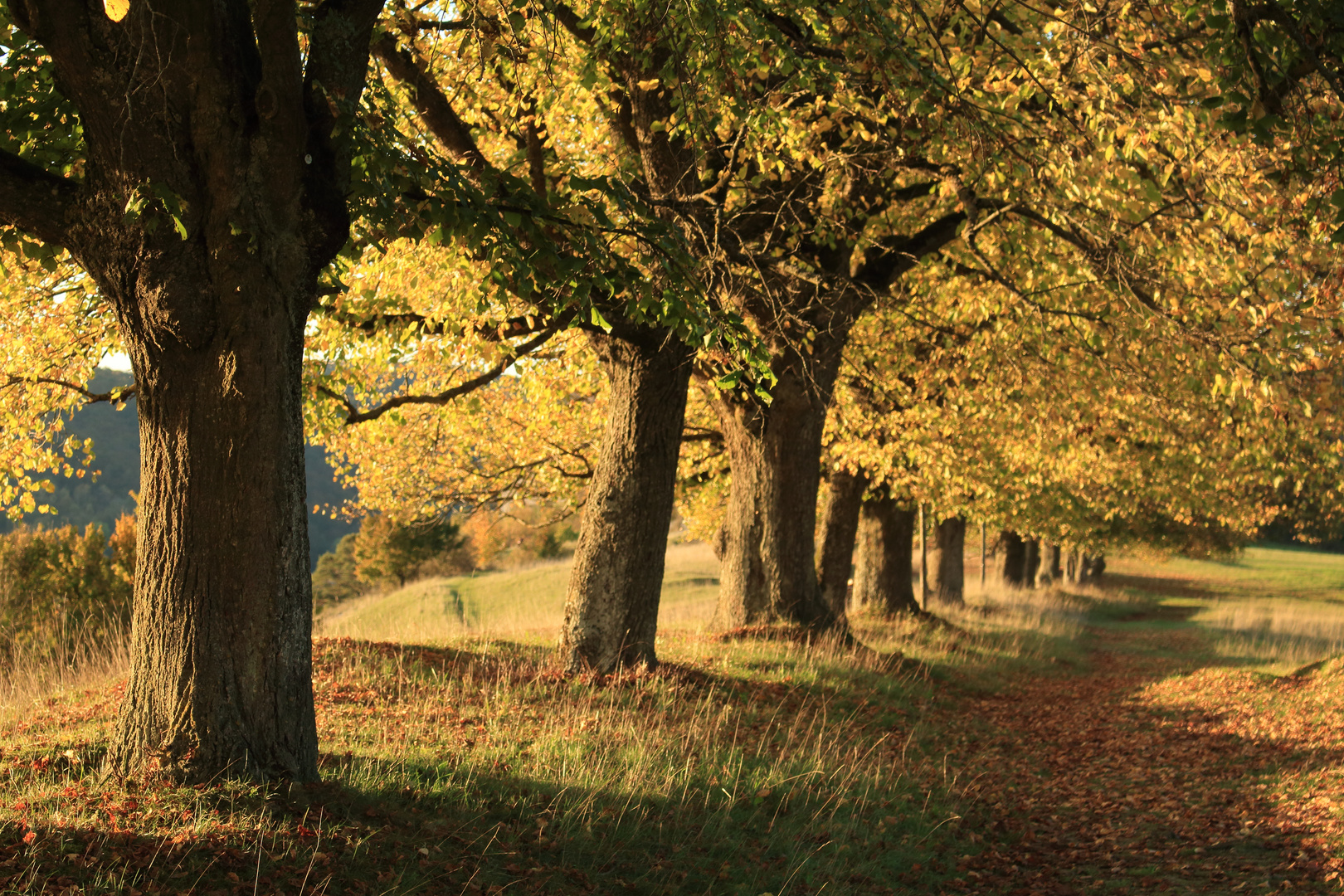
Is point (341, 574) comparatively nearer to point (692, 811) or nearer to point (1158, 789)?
point (1158, 789)

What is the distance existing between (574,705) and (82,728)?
140 inches

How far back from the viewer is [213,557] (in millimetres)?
4879

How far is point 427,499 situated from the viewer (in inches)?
719

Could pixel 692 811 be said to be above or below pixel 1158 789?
above

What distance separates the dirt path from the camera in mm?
6336

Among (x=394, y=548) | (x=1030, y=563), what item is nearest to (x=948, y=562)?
(x=1030, y=563)

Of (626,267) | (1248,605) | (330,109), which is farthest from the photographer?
(1248,605)

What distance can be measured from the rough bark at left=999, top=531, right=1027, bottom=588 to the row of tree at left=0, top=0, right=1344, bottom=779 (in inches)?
697

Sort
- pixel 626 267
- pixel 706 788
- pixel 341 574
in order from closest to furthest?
1. pixel 626 267
2. pixel 706 788
3. pixel 341 574

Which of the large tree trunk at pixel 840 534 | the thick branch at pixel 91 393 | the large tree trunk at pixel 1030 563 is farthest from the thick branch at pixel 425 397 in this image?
the large tree trunk at pixel 1030 563

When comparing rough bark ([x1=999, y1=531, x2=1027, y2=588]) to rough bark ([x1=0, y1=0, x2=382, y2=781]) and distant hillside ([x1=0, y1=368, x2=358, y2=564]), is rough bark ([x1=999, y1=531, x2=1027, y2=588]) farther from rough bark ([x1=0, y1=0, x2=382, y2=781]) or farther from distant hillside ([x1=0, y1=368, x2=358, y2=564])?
distant hillside ([x1=0, y1=368, x2=358, y2=564])

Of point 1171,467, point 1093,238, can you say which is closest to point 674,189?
point 1093,238

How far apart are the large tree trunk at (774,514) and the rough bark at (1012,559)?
964 inches

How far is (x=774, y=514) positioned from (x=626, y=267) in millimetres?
7274
